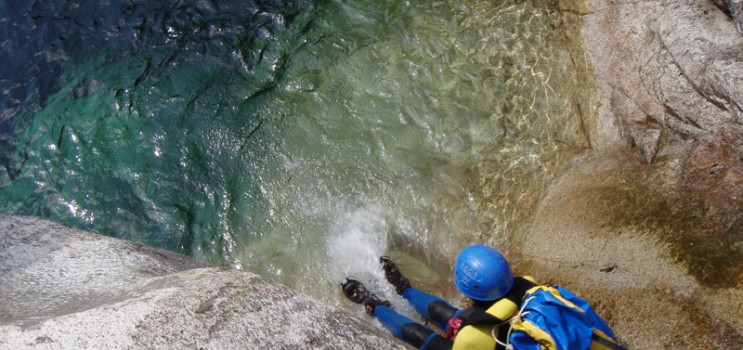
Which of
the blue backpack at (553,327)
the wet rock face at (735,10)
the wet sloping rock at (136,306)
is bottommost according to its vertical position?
the blue backpack at (553,327)

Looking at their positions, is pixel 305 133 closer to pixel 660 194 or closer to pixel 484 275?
pixel 484 275

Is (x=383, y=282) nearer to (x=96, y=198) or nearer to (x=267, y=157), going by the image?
(x=267, y=157)

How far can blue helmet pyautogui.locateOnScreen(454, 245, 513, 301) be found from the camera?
4.87m

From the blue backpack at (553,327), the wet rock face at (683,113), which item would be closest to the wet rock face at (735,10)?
the wet rock face at (683,113)

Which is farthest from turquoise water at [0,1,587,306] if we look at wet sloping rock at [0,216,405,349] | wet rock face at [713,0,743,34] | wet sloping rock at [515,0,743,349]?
wet sloping rock at [0,216,405,349]

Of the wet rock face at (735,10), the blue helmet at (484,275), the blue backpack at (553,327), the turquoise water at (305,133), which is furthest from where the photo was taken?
the turquoise water at (305,133)

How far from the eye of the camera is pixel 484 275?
4.88 metres

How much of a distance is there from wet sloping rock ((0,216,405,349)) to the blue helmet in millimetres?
877

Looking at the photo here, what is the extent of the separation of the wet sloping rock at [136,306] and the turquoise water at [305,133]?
2419 mm

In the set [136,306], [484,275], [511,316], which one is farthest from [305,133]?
[136,306]

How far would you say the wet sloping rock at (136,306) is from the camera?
377cm

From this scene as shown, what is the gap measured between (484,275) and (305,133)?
160 inches

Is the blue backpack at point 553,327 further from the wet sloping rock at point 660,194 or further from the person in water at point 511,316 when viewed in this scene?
the wet sloping rock at point 660,194

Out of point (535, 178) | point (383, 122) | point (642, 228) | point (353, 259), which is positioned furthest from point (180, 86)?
point (642, 228)
